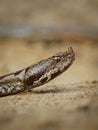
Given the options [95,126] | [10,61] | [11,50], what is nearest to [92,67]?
[10,61]

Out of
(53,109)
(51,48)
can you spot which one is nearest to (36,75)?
(53,109)

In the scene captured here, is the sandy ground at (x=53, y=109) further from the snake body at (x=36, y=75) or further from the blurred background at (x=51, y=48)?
the snake body at (x=36, y=75)

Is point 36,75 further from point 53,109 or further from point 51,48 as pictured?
point 51,48

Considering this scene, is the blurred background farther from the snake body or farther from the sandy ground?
the snake body

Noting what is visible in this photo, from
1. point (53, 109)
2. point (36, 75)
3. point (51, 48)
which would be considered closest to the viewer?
point (53, 109)

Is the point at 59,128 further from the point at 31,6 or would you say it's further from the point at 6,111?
the point at 31,6

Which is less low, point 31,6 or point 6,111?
point 31,6
